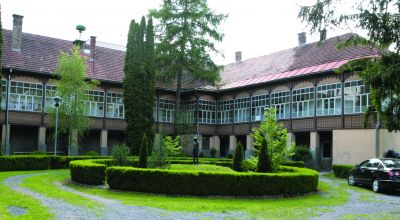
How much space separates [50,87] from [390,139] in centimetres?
2759

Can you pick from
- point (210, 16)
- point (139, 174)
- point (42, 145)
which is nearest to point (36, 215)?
point (139, 174)

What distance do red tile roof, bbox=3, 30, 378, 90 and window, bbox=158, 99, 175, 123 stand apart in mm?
1659

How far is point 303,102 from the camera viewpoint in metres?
36.7

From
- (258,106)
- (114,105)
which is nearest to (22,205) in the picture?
Answer: (114,105)

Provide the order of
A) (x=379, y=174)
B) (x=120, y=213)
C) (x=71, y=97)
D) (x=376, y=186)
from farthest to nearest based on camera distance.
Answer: (x=71, y=97) → (x=376, y=186) → (x=379, y=174) → (x=120, y=213)

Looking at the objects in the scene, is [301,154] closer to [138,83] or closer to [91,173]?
[138,83]

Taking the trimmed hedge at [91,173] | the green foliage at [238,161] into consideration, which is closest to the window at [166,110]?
the green foliage at [238,161]

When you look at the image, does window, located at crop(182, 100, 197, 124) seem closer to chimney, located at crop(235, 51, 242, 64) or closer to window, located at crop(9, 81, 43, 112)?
chimney, located at crop(235, 51, 242, 64)

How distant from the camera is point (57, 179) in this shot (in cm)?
2111

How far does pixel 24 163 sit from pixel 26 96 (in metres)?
12.5

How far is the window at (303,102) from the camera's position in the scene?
36.0 m

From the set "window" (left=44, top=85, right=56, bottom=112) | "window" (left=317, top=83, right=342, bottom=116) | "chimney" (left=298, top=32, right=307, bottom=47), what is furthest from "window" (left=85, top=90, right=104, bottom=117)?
"chimney" (left=298, top=32, right=307, bottom=47)

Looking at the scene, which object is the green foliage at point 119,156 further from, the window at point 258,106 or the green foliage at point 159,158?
the window at point 258,106

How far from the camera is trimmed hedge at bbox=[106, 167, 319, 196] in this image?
16234 millimetres
